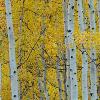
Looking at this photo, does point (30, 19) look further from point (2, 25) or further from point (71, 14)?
point (71, 14)

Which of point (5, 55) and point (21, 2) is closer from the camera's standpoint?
point (21, 2)

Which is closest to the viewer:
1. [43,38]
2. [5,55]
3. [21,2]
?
[43,38]

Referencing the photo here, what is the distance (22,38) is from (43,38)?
1.82 meters

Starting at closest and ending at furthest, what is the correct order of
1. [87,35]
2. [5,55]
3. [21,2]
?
[87,35], [21,2], [5,55]

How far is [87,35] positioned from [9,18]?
389cm

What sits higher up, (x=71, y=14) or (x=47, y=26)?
(x=47, y=26)

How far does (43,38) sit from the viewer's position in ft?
49.0

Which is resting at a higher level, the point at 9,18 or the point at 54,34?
the point at 54,34

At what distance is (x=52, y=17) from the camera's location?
1616 cm

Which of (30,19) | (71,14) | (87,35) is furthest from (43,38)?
(71,14)

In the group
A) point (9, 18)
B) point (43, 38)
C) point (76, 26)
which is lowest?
point (9, 18)

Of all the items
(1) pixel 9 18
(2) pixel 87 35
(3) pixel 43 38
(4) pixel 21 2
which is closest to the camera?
(1) pixel 9 18

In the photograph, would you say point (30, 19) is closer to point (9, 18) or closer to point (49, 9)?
point (49, 9)

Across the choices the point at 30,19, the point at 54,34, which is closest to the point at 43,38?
the point at 54,34
